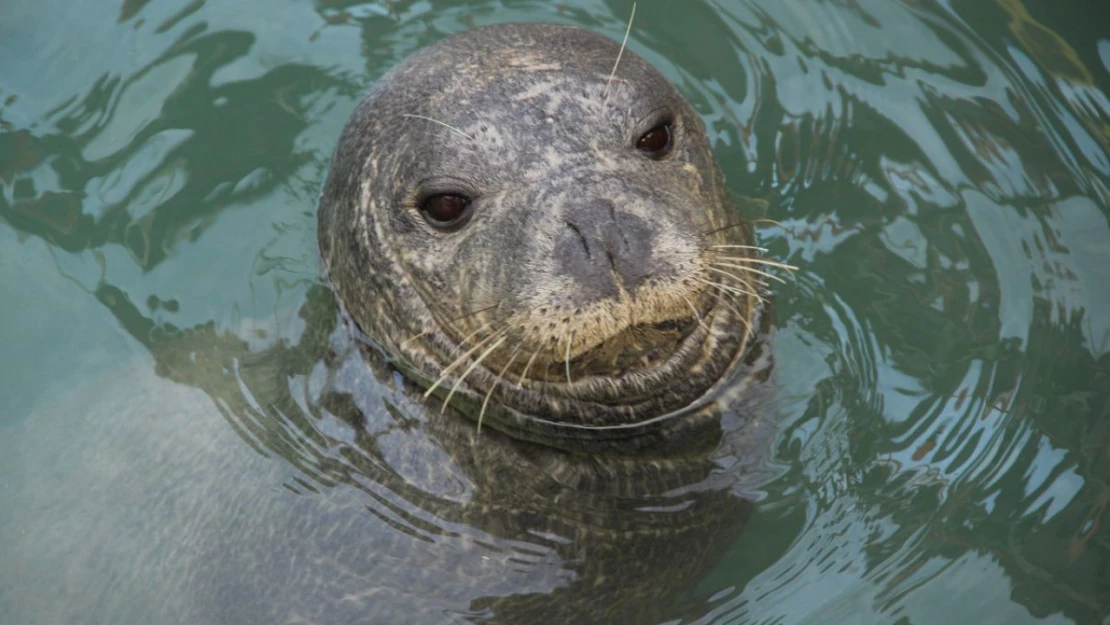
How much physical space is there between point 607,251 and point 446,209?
835mm

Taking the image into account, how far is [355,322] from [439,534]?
3.28ft

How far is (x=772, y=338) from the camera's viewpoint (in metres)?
5.03

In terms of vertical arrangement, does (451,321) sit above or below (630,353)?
below

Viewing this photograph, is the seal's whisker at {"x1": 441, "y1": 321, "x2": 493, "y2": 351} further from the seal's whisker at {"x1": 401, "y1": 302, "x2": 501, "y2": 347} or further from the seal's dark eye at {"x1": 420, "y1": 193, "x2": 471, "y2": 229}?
the seal's dark eye at {"x1": 420, "y1": 193, "x2": 471, "y2": 229}

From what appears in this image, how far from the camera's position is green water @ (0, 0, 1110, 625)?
15.1ft

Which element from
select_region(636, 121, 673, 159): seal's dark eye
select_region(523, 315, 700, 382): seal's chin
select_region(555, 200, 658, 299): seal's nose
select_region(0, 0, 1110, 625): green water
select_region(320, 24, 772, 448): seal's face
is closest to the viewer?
select_region(555, 200, 658, 299): seal's nose

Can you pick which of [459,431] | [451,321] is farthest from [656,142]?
[459,431]

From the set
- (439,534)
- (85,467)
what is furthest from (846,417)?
(85,467)

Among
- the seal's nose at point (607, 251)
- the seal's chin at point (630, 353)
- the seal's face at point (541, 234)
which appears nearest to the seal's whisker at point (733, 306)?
the seal's face at point (541, 234)

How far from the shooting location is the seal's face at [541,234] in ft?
12.8

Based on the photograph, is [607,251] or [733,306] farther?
[733,306]

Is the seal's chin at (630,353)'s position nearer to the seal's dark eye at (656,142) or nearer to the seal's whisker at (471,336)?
the seal's whisker at (471,336)

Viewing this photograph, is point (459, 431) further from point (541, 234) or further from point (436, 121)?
point (436, 121)

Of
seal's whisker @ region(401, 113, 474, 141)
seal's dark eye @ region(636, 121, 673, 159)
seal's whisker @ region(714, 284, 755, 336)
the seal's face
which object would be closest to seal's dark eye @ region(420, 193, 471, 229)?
the seal's face
